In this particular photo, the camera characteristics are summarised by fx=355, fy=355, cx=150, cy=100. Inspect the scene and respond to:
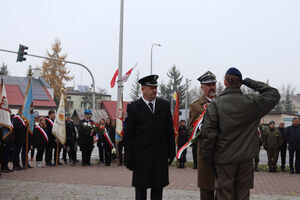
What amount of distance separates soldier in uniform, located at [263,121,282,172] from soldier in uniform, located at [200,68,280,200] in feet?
36.4

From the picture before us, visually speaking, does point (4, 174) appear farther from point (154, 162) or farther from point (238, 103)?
point (238, 103)

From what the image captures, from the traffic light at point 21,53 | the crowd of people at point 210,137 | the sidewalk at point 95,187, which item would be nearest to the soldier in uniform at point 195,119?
the crowd of people at point 210,137

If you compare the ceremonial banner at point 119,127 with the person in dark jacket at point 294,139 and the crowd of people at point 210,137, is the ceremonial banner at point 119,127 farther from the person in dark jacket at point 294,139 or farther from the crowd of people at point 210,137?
the crowd of people at point 210,137

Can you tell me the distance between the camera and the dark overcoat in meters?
5.03

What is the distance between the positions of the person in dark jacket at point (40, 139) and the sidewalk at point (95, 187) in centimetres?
181

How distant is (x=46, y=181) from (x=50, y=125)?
5.40 metres

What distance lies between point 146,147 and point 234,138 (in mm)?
1275

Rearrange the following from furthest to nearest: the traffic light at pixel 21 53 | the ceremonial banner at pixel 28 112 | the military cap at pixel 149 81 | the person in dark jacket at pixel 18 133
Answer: the traffic light at pixel 21 53, the person in dark jacket at pixel 18 133, the ceremonial banner at pixel 28 112, the military cap at pixel 149 81

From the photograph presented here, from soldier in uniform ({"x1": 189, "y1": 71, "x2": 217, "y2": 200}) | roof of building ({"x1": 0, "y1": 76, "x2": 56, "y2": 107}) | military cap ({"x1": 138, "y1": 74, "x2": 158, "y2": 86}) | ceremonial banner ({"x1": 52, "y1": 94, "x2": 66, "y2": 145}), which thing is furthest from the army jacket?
roof of building ({"x1": 0, "y1": 76, "x2": 56, "y2": 107})

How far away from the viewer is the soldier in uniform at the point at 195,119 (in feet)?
16.8

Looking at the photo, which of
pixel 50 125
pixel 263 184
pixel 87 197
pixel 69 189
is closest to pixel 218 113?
pixel 87 197

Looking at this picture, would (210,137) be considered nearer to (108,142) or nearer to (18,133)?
(18,133)

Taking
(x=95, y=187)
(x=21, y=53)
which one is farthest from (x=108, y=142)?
(x=21, y=53)

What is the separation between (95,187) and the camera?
9336 mm
